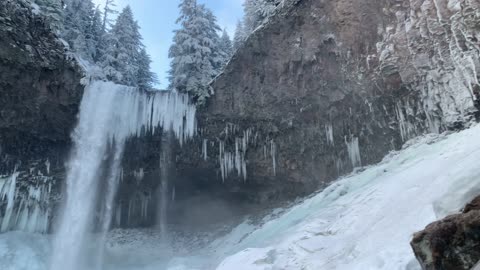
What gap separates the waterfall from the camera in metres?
21.0

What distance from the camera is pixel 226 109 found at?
21.2 m

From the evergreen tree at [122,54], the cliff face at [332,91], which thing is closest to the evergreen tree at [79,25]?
the evergreen tree at [122,54]

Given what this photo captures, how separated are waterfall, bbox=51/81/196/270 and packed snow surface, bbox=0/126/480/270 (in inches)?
136

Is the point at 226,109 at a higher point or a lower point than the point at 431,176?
higher

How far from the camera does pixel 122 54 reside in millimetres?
27656

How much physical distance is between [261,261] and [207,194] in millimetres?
11587

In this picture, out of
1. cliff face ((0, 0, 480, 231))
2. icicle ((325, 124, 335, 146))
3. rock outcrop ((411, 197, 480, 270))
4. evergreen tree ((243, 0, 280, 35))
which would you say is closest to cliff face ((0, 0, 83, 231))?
cliff face ((0, 0, 480, 231))

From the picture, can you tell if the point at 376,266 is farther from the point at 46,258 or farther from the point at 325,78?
the point at 46,258

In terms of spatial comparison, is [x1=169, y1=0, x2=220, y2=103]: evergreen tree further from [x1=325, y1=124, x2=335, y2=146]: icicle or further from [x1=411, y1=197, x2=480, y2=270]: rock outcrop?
[x1=411, y1=197, x2=480, y2=270]: rock outcrop

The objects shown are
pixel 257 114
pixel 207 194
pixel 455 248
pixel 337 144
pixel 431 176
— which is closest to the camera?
pixel 455 248

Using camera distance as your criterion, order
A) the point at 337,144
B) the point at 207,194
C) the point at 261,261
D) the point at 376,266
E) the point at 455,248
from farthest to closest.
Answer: the point at 207,194, the point at 337,144, the point at 261,261, the point at 376,266, the point at 455,248

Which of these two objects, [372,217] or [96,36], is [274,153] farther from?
[96,36]

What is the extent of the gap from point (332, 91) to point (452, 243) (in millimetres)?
12927

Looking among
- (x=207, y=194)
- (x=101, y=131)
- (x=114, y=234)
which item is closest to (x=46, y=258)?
(x=114, y=234)
